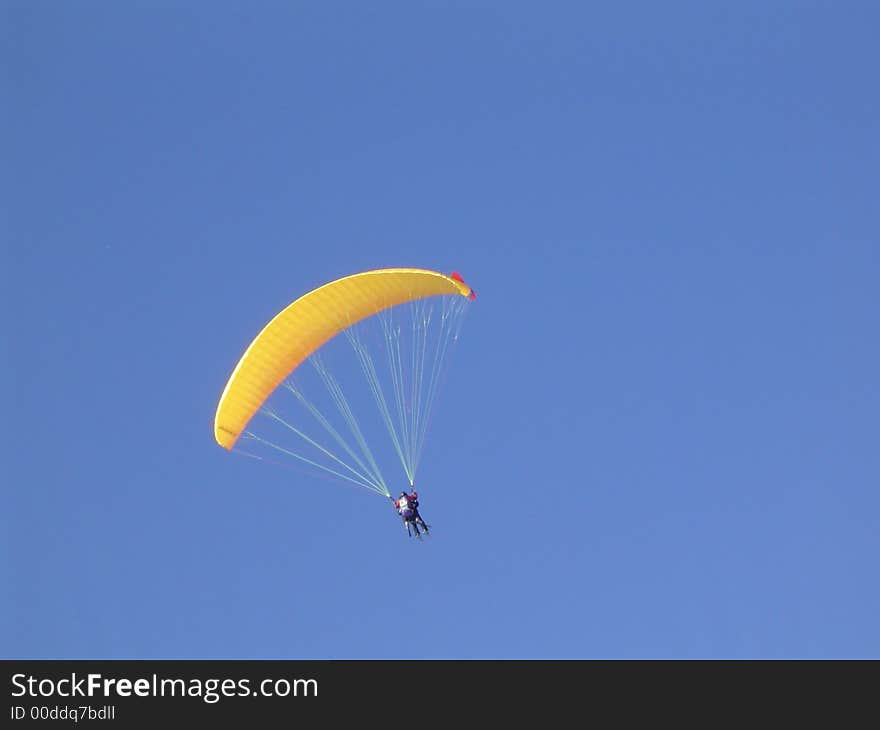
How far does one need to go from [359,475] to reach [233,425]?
7.98 ft

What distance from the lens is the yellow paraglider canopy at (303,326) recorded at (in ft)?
112

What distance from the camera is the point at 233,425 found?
34.8 meters

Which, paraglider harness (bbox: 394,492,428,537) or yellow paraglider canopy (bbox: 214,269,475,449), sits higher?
yellow paraglider canopy (bbox: 214,269,475,449)

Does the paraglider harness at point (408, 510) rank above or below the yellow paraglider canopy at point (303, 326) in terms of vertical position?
below

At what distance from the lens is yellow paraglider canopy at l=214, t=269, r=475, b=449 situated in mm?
34125

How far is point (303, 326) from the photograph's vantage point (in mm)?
34531

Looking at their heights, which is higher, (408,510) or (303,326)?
(303,326)
